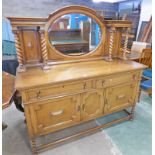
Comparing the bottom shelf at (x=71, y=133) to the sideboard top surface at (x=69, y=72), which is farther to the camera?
the bottom shelf at (x=71, y=133)

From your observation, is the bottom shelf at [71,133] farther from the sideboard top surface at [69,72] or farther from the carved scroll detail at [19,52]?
the carved scroll detail at [19,52]

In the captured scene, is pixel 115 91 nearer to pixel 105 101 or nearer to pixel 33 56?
pixel 105 101

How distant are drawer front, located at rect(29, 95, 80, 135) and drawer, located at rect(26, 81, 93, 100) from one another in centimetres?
7

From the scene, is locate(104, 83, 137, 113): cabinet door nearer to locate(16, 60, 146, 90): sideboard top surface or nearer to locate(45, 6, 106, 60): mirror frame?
locate(16, 60, 146, 90): sideboard top surface

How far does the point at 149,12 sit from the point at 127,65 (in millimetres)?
3347

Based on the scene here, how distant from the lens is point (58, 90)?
1.35 metres

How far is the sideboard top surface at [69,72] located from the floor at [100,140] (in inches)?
33.6

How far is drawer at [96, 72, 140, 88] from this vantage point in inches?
60.7

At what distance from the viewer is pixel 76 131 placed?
1.85 meters

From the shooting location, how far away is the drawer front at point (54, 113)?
135cm

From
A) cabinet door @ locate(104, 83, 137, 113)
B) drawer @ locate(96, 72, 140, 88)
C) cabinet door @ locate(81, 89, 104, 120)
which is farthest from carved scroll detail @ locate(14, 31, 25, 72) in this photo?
cabinet door @ locate(104, 83, 137, 113)

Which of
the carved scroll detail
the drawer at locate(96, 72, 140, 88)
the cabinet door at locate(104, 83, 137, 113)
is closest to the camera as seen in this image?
the carved scroll detail

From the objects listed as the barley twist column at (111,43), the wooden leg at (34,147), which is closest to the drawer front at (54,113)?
the wooden leg at (34,147)

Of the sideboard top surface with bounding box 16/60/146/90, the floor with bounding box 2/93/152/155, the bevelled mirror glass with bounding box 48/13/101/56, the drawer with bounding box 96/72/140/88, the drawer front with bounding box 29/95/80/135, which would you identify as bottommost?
the floor with bounding box 2/93/152/155
